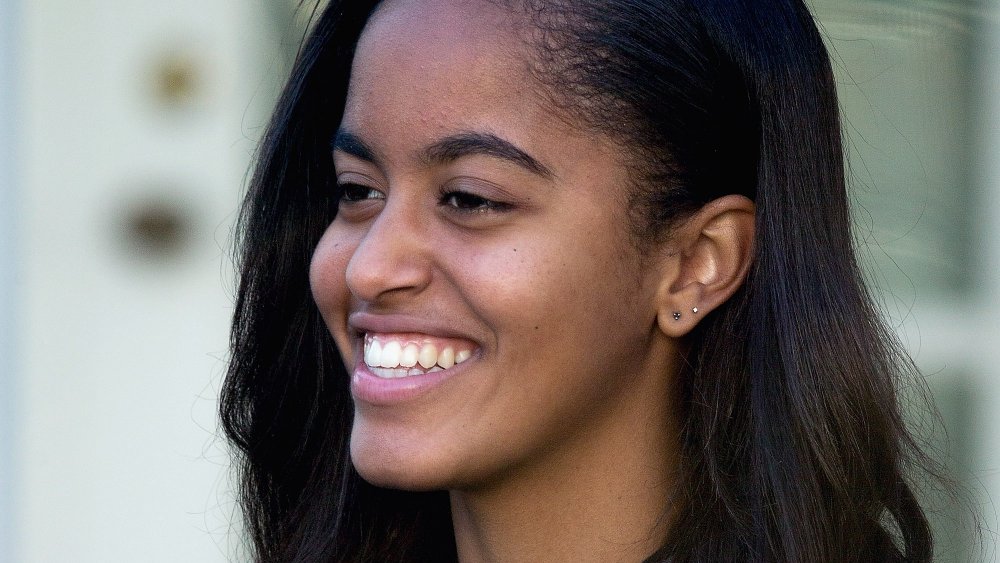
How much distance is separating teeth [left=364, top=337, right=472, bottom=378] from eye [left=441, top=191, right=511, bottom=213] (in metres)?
0.22

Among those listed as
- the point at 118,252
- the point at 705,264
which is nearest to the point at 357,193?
the point at 705,264

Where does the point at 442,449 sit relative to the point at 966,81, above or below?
below

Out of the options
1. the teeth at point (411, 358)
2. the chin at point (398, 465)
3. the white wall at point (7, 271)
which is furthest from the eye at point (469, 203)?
the white wall at point (7, 271)

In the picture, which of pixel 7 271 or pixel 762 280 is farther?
pixel 7 271

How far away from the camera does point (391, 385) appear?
2156 millimetres

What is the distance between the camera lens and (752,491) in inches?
84.3

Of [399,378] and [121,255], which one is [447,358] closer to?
[399,378]

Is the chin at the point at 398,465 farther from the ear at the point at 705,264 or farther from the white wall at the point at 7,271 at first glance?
the white wall at the point at 7,271

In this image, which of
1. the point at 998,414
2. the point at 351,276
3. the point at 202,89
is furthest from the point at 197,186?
the point at 998,414

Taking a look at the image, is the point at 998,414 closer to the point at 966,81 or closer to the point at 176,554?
the point at 966,81

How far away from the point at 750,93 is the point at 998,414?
79.6 inches

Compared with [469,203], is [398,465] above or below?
below

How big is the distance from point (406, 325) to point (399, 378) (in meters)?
0.09

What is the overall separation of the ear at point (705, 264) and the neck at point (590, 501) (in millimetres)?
183
